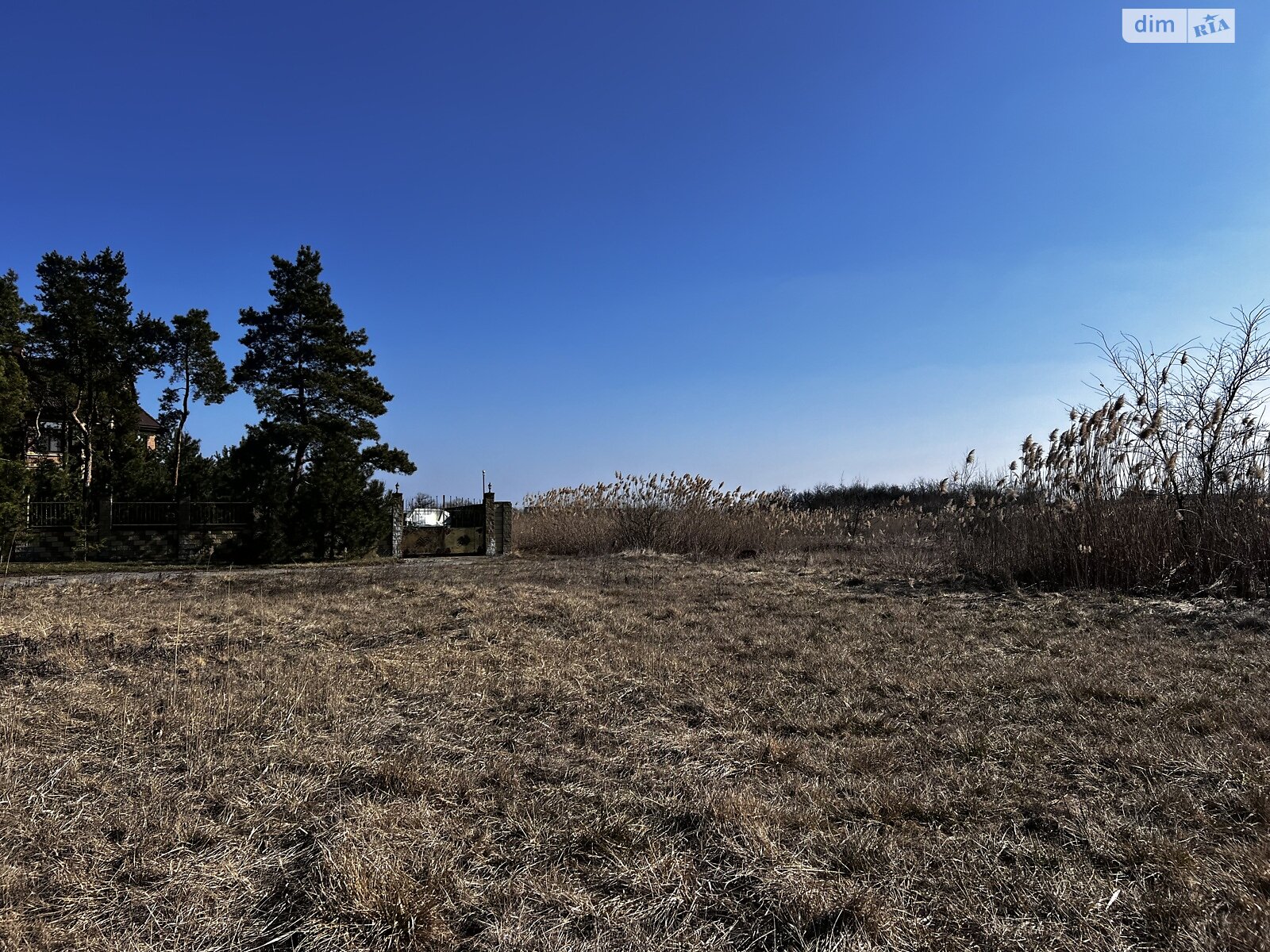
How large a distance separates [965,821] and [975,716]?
1230 millimetres

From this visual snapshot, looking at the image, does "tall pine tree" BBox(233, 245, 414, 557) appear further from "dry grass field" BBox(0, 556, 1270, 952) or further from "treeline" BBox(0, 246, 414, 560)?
"dry grass field" BBox(0, 556, 1270, 952)

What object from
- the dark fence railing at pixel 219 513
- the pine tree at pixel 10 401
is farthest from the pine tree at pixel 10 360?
the dark fence railing at pixel 219 513

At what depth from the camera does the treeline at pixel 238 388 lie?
14.1 meters

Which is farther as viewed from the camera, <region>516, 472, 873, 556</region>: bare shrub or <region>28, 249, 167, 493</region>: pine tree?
<region>28, 249, 167, 493</region>: pine tree

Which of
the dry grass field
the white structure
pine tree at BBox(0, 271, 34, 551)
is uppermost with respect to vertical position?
pine tree at BBox(0, 271, 34, 551)

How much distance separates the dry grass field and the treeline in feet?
A: 31.1

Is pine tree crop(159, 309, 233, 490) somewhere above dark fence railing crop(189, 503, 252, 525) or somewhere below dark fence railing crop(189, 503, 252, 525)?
above

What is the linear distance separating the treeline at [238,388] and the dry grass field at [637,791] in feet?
31.1

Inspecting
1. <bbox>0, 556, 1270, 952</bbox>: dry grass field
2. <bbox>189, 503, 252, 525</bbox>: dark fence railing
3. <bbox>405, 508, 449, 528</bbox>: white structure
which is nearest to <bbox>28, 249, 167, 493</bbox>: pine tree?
<bbox>189, 503, 252, 525</bbox>: dark fence railing

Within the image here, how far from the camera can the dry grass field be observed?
5.78ft

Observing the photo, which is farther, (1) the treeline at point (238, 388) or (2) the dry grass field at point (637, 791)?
(1) the treeline at point (238, 388)

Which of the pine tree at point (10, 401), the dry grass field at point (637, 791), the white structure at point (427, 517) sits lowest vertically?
the dry grass field at point (637, 791)

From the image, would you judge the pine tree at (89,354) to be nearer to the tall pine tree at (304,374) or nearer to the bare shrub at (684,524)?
the tall pine tree at (304,374)

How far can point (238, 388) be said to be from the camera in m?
18.3
